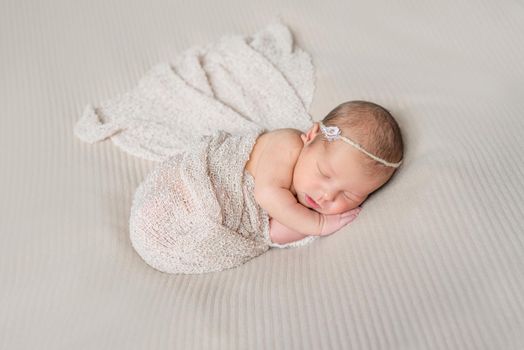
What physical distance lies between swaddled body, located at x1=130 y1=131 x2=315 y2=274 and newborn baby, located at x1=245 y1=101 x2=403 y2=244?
42 mm

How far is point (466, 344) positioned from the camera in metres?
0.83

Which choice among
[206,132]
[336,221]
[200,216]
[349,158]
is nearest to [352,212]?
[336,221]

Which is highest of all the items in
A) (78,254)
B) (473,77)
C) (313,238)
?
(473,77)

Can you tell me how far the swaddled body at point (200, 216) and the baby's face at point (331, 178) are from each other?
0.11 metres

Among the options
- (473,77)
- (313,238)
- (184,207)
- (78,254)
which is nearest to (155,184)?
(184,207)

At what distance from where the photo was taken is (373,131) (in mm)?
1092

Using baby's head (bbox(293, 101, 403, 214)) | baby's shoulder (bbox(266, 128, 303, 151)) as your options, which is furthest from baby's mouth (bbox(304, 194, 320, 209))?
baby's shoulder (bbox(266, 128, 303, 151))

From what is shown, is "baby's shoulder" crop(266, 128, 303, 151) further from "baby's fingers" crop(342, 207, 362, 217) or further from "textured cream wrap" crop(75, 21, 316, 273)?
"baby's fingers" crop(342, 207, 362, 217)

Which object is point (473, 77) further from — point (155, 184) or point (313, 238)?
point (155, 184)

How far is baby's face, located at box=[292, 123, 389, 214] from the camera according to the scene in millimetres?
1106

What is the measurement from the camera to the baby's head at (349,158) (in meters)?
1.10

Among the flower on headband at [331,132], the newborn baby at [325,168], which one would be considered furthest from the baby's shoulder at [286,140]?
the flower on headband at [331,132]

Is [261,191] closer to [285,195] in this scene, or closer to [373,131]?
[285,195]

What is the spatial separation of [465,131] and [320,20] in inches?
26.7
